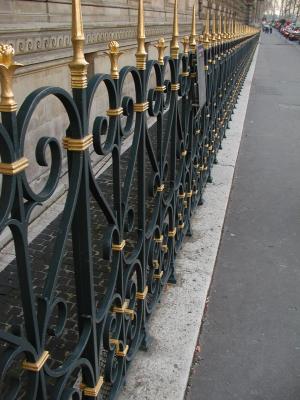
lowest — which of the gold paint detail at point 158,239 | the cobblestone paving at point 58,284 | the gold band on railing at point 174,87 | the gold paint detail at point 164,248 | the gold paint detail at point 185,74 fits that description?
the cobblestone paving at point 58,284

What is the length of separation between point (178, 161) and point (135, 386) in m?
1.83

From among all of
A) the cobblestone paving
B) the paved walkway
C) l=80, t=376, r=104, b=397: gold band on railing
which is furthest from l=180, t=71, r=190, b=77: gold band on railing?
l=80, t=376, r=104, b=397: gold band on railing

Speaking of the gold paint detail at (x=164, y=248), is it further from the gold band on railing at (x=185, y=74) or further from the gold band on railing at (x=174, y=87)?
the gold band on railing at (x=185, y=74)

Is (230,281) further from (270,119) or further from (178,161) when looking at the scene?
(270,119)

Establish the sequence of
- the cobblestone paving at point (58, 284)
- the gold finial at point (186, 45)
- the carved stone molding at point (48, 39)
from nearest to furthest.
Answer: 1. the cobblestone paving at point (58, 284)
2. the gold finial at point (186, 45)
3. the carved stone molding at point (48, 39)

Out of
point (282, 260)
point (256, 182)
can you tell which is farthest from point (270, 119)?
point (282, 260)

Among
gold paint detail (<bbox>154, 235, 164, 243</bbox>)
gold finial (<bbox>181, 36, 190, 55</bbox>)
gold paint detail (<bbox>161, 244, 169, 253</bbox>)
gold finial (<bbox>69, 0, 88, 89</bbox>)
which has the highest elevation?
gold finial (<bbox>69, 0, 88, 89</bbox>)

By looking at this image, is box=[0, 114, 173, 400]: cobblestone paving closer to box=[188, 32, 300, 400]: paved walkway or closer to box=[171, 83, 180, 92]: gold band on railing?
box=[188, 32, 300, 400]: paved walkway

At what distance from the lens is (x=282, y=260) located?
400 centimetres

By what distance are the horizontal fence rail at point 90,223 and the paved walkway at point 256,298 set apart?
444 mm

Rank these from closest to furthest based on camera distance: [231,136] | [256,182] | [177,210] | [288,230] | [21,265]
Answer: [21,265], [177,210], [288,230], [256,182], [231,136]

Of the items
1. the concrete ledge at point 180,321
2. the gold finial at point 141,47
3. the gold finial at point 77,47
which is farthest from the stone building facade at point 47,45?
the gold finial at point 77,47

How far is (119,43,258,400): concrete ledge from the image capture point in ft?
8.12

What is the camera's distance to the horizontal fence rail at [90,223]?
126 centimetres
